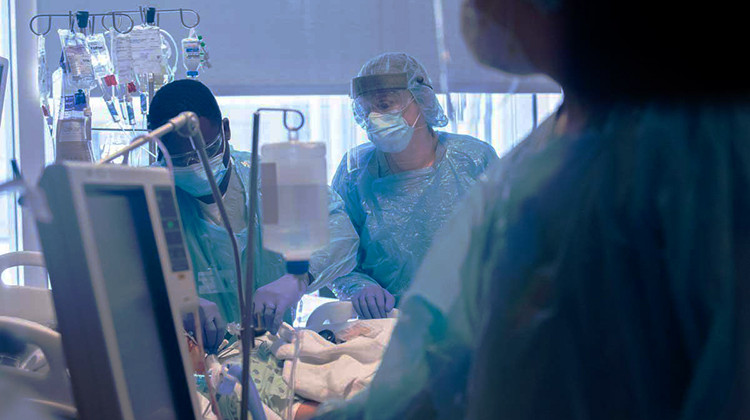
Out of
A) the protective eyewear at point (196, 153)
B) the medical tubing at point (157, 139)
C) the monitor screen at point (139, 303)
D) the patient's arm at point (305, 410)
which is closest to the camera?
the monitor screen at point (139, 303)

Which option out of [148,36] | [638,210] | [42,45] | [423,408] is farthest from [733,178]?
[42,45]

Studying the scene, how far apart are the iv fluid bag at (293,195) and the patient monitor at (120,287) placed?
0.13 meters

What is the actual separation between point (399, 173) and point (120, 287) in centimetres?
196

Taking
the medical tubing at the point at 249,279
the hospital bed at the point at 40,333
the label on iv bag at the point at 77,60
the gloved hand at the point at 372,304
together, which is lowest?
the gloved hand at the point at 372,304

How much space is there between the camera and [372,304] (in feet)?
7.02

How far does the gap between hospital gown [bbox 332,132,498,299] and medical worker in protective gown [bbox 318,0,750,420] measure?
1.76m

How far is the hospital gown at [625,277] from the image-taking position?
606 mm

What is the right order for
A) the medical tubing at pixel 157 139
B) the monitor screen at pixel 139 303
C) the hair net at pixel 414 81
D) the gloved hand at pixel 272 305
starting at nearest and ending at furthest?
the monitor screen at pixel 139 303
the medical tubing at pixel 157 139
the gloved hand at pixel 272 305
the hair net at pixel 414 81

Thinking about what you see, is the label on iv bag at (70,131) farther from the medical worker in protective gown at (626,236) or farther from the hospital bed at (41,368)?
the medical worker in protective gown at (626,236)

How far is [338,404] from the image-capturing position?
870 mm

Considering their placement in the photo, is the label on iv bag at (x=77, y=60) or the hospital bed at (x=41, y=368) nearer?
the hospital bed at (x=41, y=368)

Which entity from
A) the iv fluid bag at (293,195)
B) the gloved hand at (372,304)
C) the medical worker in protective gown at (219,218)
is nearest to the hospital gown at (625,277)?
the iv fluid bag at (293,195)

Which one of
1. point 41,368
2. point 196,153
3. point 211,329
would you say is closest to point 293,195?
point 41,368

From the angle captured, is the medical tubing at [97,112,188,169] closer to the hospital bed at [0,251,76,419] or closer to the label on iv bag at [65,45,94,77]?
the hospital bed at [0,251,76,419]
